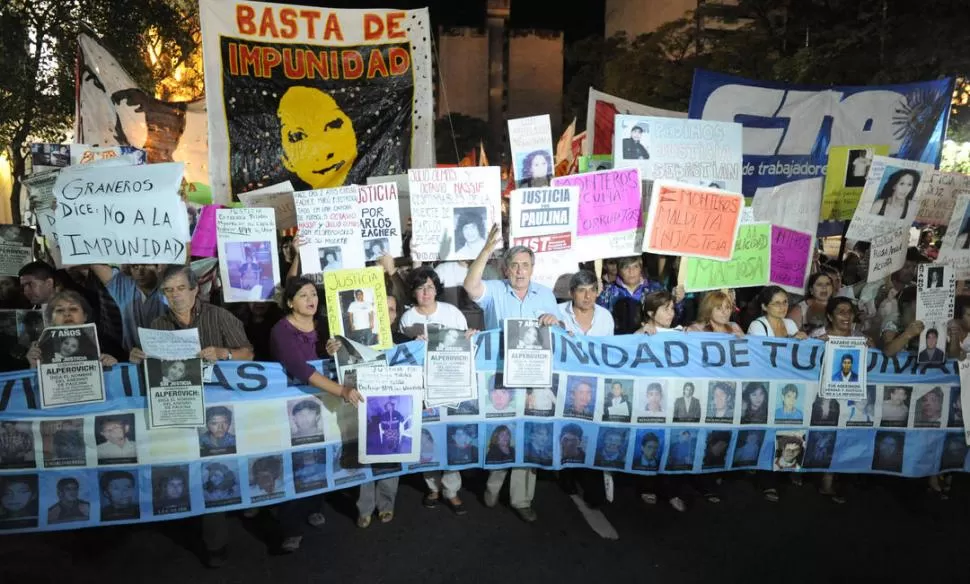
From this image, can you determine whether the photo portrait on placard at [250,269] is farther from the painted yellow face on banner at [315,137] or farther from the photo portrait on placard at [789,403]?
the photo portrait on placard at [789,403]

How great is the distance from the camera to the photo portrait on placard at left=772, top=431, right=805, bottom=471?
4762 millimetres

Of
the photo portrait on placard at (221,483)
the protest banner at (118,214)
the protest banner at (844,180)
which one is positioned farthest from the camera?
the protest banner at (844,180)

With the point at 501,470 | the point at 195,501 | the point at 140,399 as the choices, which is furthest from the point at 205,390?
the point at 501,470

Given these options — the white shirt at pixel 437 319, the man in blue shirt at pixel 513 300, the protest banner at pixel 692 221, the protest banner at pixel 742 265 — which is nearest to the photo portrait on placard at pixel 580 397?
the man in blue shirt at pixel 513 300

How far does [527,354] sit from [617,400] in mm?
748

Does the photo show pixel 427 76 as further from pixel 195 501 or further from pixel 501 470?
pixel 195 501

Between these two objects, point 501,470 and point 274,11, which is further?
point 274,11

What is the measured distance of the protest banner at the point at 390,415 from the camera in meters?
4.12

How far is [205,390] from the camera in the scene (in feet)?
13.1

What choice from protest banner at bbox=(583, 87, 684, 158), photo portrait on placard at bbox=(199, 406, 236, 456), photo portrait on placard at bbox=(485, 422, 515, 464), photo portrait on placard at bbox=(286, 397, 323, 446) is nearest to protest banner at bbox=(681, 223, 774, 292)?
photo portrait on placard at bbox=(485, 422, 515, 464)

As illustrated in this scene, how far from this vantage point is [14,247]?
5.68m

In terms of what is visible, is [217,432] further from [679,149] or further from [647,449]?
[679,149]

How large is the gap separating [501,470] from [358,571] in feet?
3.97

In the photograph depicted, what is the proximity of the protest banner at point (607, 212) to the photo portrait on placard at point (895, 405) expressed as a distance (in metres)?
2.05
